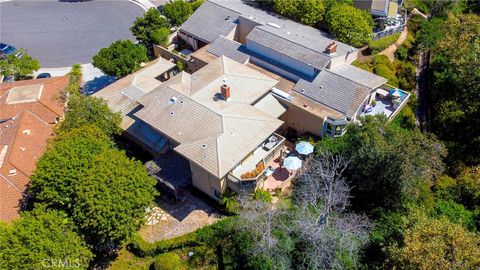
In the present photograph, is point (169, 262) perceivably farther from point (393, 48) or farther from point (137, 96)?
point (393, 48)

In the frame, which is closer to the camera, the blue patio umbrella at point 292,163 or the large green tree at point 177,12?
the blue patio umbrella at point 292,163

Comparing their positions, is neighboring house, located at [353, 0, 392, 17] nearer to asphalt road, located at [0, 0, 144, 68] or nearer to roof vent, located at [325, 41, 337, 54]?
roof vent, located at [325, 41, 337, 54]

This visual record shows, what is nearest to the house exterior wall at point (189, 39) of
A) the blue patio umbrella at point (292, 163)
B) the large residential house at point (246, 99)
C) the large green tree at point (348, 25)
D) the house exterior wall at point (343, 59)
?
the large residential house at point (246, 99)

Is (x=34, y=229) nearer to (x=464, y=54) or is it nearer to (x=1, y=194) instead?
(x=1, y=194)

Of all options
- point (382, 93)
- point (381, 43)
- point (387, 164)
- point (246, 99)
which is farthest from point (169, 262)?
point (381, 43)

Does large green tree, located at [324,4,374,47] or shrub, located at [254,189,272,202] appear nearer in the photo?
shrub, located at [254,189,272,202]

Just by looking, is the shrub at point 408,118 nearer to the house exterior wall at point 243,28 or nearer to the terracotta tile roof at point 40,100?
the house exterior wall at point 243,28

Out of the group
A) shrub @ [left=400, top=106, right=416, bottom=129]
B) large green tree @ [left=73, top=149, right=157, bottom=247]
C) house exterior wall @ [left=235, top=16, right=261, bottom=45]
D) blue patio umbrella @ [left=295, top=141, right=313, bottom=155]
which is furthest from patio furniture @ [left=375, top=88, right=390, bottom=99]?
large green tree @ [left=73, top=149, right=157, bottom=247]
